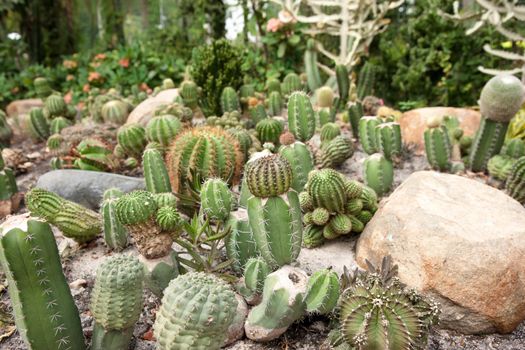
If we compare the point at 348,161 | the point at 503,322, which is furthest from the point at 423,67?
the point at 503,322

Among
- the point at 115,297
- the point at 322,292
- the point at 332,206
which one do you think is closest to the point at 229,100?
the point at 332,206

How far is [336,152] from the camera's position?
392cm

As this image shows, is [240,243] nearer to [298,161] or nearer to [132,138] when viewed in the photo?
[298,161]

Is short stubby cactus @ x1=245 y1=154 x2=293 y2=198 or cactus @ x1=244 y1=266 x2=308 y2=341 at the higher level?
short stubby cactus @ x1=245 y1=154 x2=293 y2=198

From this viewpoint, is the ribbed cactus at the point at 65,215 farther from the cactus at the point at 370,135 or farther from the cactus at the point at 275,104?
the cactus at the point at 275,104

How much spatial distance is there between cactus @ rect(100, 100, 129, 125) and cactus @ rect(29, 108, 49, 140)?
697 mm

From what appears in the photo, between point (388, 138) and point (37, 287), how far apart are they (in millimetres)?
2520

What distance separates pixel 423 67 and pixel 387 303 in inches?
174

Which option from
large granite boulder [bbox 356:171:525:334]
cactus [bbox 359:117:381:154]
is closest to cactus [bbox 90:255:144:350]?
large granite boulder [bbox 356:171:525:334]

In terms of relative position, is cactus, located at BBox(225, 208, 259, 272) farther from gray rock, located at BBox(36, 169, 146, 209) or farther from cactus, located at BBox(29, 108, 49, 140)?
cactus, located at BBox(29, 108, 49, 140)

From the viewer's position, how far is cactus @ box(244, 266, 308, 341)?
6.86ft

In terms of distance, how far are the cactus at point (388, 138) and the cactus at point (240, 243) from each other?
1.42 metres

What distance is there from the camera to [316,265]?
9.29ft

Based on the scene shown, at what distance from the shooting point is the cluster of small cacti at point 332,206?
2822 millimetres
